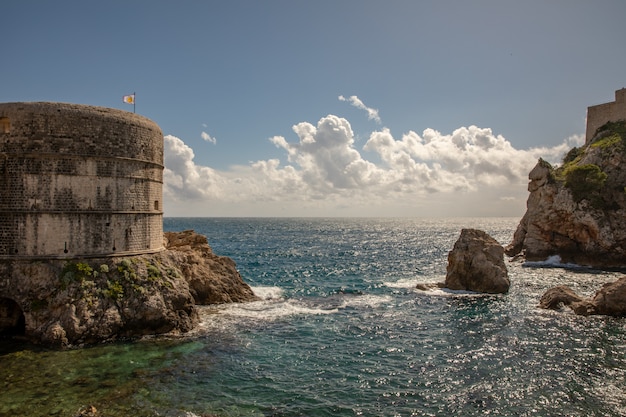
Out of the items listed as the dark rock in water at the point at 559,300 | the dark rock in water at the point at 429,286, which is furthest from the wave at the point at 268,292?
the dark rock in water at the point at 559,300

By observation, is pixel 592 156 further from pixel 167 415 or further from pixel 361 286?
pixel 167 415

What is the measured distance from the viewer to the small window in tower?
20953 mm

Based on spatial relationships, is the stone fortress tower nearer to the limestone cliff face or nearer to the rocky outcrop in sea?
the rocky outcrop in sea

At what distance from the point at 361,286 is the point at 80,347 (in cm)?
2495

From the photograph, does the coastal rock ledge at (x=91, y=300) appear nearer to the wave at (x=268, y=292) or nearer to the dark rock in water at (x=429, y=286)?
the wave at (x=268, y=292)

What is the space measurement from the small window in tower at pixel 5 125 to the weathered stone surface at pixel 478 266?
101ft

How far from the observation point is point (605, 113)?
55.0 m

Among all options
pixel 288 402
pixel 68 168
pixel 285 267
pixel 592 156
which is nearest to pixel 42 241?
pixel 68 168

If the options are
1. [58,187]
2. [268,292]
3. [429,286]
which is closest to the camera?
[58,187]

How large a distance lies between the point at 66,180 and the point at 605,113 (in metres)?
61.4

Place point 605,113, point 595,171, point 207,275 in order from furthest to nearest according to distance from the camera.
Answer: point 605,113
point 595,171
point 207,275

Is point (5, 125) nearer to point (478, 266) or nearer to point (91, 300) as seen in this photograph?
point (91, 300)

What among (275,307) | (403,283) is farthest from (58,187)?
(403,283)

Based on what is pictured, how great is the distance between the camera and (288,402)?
49.0 feet
